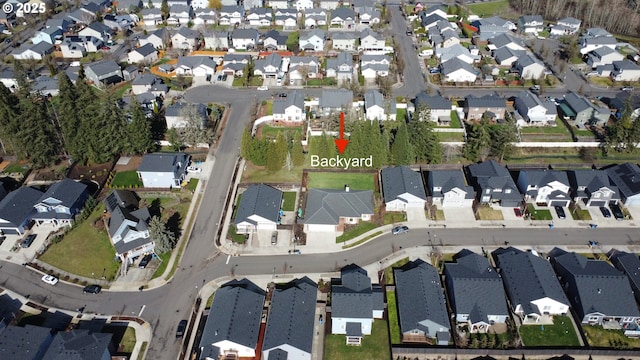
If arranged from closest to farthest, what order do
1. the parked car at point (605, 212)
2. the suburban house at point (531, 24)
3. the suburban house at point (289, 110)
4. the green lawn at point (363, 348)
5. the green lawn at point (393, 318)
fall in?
1. the green lawn at point (363, 348)
2. the green lawn at point (393, 318)
3. the parked car at point (605, 212)
4. the suburban house at point (289, 110)
5. the suburban house at point (531, 24)

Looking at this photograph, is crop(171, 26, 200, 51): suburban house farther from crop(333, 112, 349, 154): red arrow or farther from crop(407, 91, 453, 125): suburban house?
crop(407, 91, 453, 125): suburban house

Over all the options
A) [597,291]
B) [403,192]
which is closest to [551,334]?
[597,291]

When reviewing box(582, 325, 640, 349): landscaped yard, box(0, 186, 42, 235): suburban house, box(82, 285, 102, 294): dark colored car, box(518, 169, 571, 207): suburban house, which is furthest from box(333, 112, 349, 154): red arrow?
box(0, 186, 42, 235): suburban house

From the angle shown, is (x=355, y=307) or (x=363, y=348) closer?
(x=363, y=348)

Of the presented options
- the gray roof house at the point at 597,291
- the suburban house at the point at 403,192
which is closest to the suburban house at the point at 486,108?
the suburban house at the point at 403,192

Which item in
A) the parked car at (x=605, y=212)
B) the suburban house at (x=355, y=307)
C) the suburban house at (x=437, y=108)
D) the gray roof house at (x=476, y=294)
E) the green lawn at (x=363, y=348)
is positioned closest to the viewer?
the green lawn at (x=363, y=348)

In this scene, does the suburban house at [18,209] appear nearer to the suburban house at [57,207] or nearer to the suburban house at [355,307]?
the suburban house at [57,207]

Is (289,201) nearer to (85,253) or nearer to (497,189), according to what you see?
(85,253)
